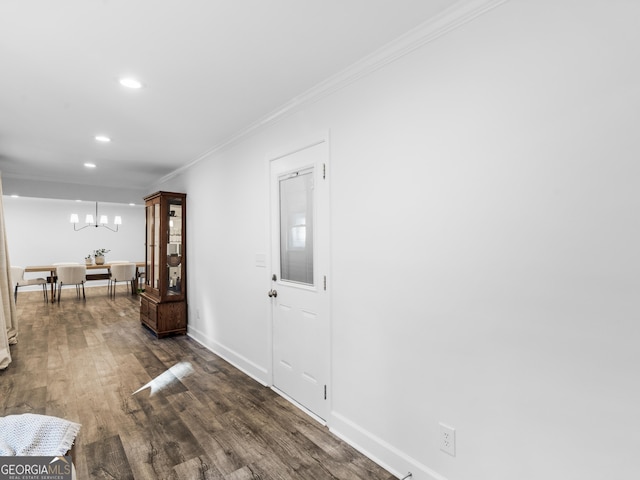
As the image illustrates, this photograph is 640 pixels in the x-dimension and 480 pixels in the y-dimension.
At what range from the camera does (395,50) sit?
79.4 inches

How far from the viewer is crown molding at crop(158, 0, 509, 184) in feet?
5.44

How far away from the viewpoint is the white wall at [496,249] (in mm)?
1275

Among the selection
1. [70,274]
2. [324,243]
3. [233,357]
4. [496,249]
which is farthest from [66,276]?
[496,249]

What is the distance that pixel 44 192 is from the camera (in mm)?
6406

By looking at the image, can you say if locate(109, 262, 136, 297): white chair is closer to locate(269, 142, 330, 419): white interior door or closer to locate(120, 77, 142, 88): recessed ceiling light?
locate(269, 142, 330, 419): white interior door

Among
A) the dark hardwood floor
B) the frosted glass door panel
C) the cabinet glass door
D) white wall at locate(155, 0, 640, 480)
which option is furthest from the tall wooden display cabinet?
white wall at locate(155, 0, 640, 480)

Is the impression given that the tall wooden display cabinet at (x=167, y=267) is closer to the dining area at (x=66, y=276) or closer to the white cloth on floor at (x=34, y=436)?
the dining area at (x=66, y=276)

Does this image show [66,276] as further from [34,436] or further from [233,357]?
[34,436]

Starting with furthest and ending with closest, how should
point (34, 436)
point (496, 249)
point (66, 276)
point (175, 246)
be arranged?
1. point (66, 276)
2. point (175, 246)
3. point (496, 249)
4. point (34, 436)

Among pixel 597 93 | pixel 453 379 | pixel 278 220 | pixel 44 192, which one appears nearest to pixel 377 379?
pixel 453 379

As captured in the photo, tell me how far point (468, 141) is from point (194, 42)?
166cm

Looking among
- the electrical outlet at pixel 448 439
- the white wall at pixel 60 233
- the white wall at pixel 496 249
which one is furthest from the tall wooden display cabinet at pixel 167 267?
the white wall at pixel 60 233

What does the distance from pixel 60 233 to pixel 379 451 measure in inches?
403

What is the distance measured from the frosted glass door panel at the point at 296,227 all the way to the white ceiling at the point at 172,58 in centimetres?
70
